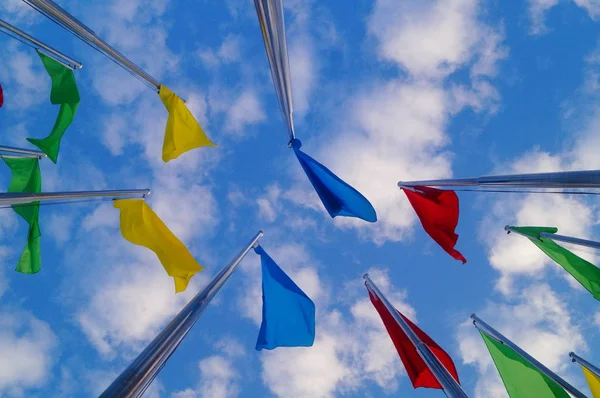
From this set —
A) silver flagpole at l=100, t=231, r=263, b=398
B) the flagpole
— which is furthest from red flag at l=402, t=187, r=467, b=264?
silver flagpole at l=100, t=231, r=263, b=398

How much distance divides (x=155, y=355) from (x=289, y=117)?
4.80 meters

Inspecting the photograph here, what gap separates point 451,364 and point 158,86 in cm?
1120

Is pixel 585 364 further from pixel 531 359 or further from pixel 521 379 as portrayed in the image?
pixel 521 379

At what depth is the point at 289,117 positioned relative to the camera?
7918mm

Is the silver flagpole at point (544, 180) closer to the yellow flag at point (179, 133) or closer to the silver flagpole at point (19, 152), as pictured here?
the yellow flag at point (179, 133)

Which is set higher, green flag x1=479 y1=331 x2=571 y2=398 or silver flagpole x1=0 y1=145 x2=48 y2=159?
silver flagpole x1=0 y1=145 x2=48 y2=159

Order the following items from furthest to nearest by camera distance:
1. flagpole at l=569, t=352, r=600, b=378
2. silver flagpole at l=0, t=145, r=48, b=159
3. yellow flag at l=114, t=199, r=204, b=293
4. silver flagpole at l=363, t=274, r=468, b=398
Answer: silver flagpole at l=0, t=145, r=48, b=159 < flagpole at l=569, t=352, r=600, b=378 < yellow flag at l=114, t=199, r=204, b=293 < silver flagpole at l=363, t=274, r=468, b=398

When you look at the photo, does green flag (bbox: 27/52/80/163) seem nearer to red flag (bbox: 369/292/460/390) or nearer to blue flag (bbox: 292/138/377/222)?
blue flag (bbox: 292/138/377/222)

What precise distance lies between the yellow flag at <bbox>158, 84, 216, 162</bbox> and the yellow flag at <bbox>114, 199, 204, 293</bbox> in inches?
64.4

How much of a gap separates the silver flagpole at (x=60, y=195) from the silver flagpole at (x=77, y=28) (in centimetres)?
335

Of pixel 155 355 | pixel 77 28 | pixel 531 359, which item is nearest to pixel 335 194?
pixel 155 355

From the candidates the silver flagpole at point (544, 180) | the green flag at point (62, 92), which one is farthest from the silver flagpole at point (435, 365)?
the green flag at point (62, 92)

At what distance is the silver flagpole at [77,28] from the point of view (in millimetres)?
8617

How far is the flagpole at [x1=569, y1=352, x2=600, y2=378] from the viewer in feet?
40.3
